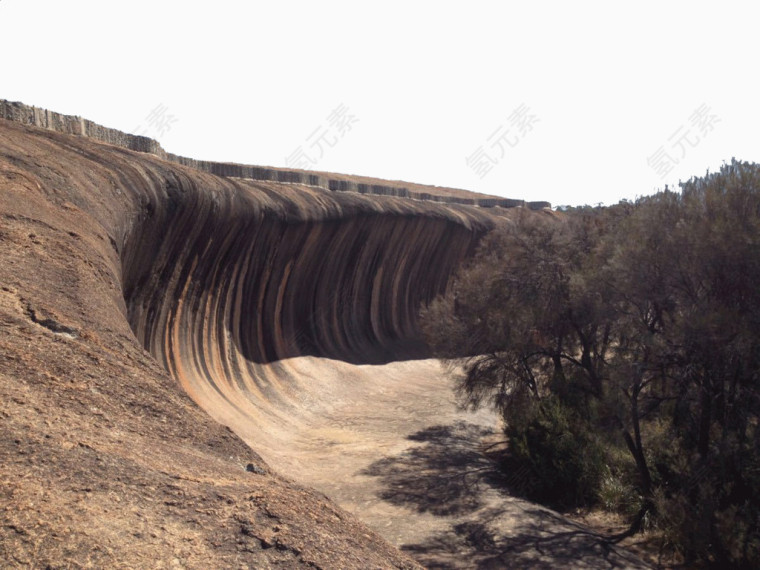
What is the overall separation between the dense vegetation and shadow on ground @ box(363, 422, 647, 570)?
967mm

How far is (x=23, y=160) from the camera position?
242 inches

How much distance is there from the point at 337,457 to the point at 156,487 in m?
10.2

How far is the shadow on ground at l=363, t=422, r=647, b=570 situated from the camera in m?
8.96

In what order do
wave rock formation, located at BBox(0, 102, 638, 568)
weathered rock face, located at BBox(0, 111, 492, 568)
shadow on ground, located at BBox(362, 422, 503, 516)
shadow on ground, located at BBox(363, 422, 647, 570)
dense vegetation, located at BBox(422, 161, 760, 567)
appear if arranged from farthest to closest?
shadow on ground, located at BBox(362, 422, 503, 516) → shadow on ground, located at BBox(363, 422, 647, 570) → dense vegetation, located at BBox(422, 161, 760, 567) → wave rock formation, located at BBox(0, 102, 638, 568) → weathered rock face, located at BBox(0, 111, 492, 568)

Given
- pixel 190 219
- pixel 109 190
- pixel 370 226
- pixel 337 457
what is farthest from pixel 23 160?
pixel 370 226

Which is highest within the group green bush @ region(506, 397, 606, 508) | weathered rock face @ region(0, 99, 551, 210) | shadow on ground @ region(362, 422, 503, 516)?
weathered rock face @ region(0, 99, 551, 210)

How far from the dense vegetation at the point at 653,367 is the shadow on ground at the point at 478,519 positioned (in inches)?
38.1

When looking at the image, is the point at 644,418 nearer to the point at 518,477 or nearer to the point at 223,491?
the point at 518,477

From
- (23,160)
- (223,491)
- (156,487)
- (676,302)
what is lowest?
(676,302)

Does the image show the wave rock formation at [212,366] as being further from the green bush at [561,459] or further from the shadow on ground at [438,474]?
the green bush at [561,459]

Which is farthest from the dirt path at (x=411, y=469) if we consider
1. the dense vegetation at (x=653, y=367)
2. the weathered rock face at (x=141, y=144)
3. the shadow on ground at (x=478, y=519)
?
the weathered rock face at (x=141, y=144)

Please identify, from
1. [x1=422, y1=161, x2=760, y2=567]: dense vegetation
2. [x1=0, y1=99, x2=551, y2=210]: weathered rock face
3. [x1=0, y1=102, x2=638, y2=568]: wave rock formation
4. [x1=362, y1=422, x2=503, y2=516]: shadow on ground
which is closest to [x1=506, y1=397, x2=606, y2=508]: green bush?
[x1=422, y1=161, x2=760, y2=567]: dense vegetation

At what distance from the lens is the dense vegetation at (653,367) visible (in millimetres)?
8789

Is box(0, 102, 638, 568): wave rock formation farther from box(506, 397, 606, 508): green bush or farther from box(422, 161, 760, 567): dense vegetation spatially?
box(422, 161, 760, 567): dense vegetation
